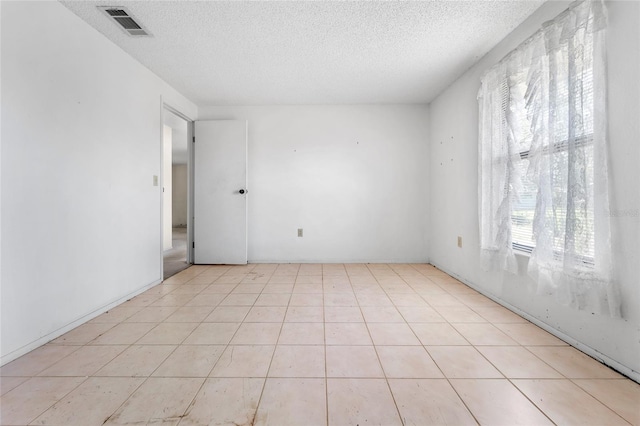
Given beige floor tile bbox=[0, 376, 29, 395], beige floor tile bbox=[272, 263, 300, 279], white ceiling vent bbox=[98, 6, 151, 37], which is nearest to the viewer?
beige floor tile bbox=[0, 376, 29, 395]

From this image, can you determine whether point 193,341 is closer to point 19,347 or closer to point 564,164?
point 19,347

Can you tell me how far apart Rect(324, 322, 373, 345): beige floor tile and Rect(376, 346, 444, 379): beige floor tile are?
144mm

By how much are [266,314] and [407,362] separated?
1.17 meters

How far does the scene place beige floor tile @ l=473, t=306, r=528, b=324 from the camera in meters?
2.03

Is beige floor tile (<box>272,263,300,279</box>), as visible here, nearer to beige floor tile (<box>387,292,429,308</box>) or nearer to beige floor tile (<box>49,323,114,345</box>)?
beige floor tile (<box>387,292,429,308</box>)

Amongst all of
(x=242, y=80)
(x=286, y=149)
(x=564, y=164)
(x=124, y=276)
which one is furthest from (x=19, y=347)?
(x=564, y=164)

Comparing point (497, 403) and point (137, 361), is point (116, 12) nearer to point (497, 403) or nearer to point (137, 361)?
point (137, 361)

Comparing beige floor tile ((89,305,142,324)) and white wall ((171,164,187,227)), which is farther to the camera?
white wall ((171,164,187,227))

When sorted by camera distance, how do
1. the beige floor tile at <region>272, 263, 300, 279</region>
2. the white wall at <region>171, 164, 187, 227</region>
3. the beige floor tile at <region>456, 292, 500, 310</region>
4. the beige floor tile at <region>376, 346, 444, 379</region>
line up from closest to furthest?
1. the beige floor tile at <region>376, 346, 444, 379</region>
2. the beige floor tile at <region>456, 292, 500, 310</region>
3. the beige floor tile at <region>272, 263, 300, 279</region>
4. the white wall at <region>171, 164, 187, 227</region>

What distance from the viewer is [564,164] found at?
1.59 m

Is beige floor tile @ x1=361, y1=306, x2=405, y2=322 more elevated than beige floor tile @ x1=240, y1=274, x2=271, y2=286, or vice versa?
beige floor tile @ x1=240, y1=274, x2=271, y2=286

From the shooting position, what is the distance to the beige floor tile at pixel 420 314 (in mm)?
2053

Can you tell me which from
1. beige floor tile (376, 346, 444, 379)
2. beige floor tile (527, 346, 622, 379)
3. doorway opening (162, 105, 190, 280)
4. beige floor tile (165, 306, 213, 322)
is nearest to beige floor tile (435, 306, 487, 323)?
beige floor tile (527, 346, 622, 379)

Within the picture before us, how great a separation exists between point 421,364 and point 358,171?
2898mm
